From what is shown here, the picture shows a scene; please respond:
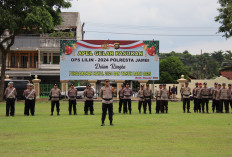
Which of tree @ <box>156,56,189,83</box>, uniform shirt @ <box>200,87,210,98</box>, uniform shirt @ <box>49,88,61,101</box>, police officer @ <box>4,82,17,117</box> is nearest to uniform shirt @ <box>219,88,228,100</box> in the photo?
uniform shirt @ <box>200,87,210,98</box>

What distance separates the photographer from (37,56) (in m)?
63.8

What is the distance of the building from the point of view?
6088 centimetres

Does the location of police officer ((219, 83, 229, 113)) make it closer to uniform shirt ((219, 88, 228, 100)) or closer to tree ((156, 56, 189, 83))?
uniform shirt ((219, 88, 228, 100))

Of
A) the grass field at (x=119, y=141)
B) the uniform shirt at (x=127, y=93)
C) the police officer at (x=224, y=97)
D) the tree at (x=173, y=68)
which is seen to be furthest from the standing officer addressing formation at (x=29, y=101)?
the tree at (x=173, y=68)

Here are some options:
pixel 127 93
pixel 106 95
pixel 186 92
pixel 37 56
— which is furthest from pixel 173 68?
pixel 106 95

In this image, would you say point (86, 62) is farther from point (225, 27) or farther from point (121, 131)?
point (121, 131)

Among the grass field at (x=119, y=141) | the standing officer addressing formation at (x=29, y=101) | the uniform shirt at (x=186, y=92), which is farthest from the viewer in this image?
the uniform shirt at (x=186, y=92)

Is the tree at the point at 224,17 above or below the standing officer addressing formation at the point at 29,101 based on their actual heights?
above

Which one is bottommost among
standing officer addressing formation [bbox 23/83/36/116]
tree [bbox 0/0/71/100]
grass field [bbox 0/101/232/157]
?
grass field [bbox 0/101/232/157]

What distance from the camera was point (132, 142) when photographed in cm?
1360

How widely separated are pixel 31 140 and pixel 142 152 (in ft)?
13.5

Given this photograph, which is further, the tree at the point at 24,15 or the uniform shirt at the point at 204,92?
the tree at the point at 24,15

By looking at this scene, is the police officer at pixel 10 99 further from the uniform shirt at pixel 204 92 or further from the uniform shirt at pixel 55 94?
the uniform shirt at pixel 204 92

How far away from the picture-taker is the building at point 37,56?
6088cm
